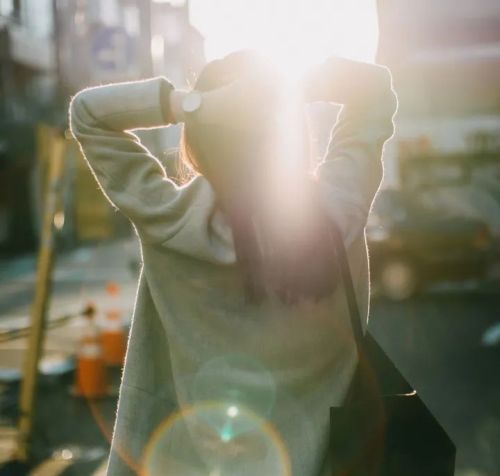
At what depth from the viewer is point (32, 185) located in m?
34.0

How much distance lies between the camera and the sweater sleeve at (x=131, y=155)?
1924mm

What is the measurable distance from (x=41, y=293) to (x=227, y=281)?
439 cm

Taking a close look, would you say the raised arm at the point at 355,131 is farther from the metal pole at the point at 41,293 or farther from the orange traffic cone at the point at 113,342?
the orange traffic cone at the point at 113,342

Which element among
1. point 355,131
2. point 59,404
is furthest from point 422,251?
point 355,131

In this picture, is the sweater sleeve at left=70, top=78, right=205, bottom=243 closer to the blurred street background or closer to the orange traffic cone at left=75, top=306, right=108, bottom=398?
the blurred street background

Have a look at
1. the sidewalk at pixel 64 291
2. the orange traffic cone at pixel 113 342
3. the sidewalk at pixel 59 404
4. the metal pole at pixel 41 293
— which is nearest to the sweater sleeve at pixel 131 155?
the metal pole at pixel 41 293

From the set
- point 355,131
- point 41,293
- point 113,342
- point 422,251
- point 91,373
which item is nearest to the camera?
point 355,131

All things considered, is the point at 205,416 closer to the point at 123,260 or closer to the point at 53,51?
the point at 123,260

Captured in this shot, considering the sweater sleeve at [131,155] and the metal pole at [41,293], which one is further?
the metal pole at [41,293]

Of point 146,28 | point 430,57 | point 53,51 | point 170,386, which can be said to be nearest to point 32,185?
point 53,51

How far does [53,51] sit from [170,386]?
36279 millimetres

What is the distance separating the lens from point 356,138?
2.03 meters

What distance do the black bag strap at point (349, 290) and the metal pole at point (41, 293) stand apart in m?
4.46

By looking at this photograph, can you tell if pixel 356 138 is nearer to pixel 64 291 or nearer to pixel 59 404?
pixel 59 404
